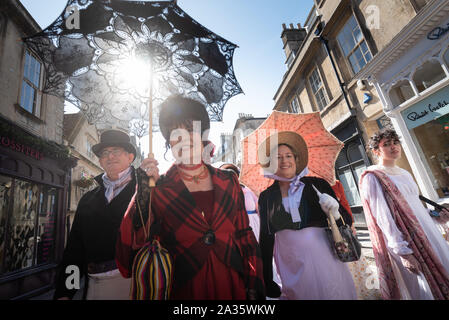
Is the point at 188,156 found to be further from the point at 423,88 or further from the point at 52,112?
the point at 52,112

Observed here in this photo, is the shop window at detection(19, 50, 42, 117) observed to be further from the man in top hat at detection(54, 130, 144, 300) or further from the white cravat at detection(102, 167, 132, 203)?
the man in top hat at detection(54, 130, 144, 300)

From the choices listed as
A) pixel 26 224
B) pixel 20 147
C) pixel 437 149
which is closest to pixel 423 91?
pixel 437 149

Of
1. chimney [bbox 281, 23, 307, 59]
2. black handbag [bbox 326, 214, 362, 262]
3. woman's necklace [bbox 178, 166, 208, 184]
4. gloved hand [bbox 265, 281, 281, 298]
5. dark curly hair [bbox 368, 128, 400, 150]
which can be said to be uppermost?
chimney [bbox 281, 23, 307, 59]

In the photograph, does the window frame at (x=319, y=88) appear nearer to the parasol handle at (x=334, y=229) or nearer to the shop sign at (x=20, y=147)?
the parasol handle at (x=334, y=229)

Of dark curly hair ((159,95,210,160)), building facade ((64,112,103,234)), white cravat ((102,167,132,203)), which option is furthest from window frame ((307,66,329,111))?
building facade ((64,112,103,234))

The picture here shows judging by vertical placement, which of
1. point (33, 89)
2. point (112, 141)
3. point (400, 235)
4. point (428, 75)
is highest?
point (33, 89)

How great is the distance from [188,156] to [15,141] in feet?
24.2

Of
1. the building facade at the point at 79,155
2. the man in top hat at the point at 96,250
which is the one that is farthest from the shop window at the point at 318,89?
the building facade at the point at 79,155

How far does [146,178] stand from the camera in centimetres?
150

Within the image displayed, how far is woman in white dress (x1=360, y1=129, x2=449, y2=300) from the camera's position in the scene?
225 centimetres

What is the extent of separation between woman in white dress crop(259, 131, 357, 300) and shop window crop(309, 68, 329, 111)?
9.05 m

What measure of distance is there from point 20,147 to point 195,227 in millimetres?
7777

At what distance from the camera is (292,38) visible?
13062 millimetres

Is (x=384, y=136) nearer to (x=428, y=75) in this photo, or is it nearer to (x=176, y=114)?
(x=176, y=114)
